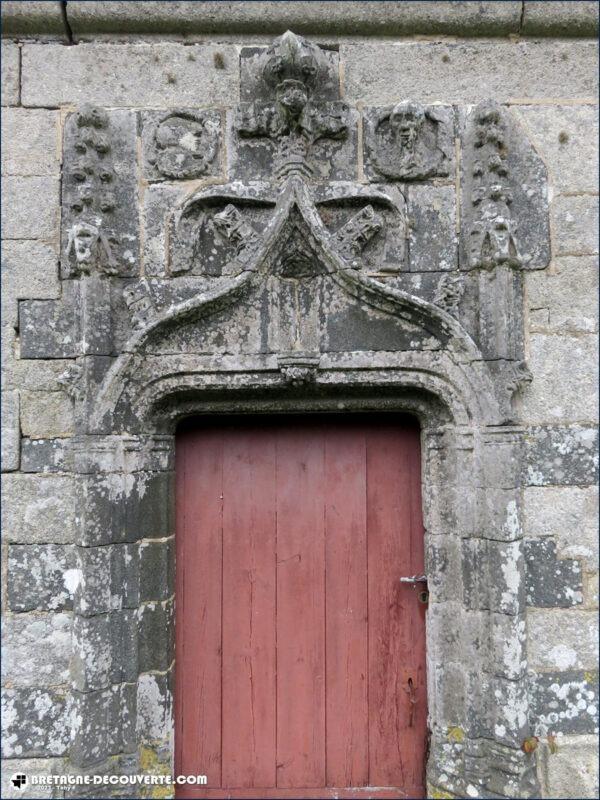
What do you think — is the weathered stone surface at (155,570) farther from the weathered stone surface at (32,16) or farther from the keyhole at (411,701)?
the weathered stone surface at (32,16)

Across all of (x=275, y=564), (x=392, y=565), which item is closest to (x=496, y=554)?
(x=392, y=565)

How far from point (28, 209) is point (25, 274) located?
0.99 feet

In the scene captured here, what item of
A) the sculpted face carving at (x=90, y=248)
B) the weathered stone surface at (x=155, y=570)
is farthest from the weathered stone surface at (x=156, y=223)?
the weathered stone surface at (x=155, y=570)

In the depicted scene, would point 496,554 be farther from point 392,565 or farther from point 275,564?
point 275,564

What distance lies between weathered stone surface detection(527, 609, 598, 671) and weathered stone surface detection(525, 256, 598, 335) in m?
1.24

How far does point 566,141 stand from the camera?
2.57 m

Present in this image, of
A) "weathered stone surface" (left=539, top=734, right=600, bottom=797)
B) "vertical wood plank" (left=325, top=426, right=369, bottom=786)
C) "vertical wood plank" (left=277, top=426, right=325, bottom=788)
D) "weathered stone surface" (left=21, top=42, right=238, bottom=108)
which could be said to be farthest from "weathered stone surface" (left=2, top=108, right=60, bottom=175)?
"weathered stone surface" (left=539, top=734, right=600, bottom=797)

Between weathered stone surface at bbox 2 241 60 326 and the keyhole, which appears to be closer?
weathered stone surface at bbox 2 241 60 326

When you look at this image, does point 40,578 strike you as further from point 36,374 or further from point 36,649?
point 36,374

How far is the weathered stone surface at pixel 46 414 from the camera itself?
247cm

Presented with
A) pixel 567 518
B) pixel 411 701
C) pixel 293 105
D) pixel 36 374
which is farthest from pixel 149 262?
pixel 411 701

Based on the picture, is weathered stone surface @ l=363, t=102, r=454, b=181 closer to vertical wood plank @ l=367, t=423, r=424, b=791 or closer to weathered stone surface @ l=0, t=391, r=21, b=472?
vertical wood plank @ l=367, t=423, r=424, b=791

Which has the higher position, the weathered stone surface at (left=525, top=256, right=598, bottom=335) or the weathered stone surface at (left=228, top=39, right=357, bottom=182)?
the weathered stone surface at (left=228, top=39, right=357, bottom=182)

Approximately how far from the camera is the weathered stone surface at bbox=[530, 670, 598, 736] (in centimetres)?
240
